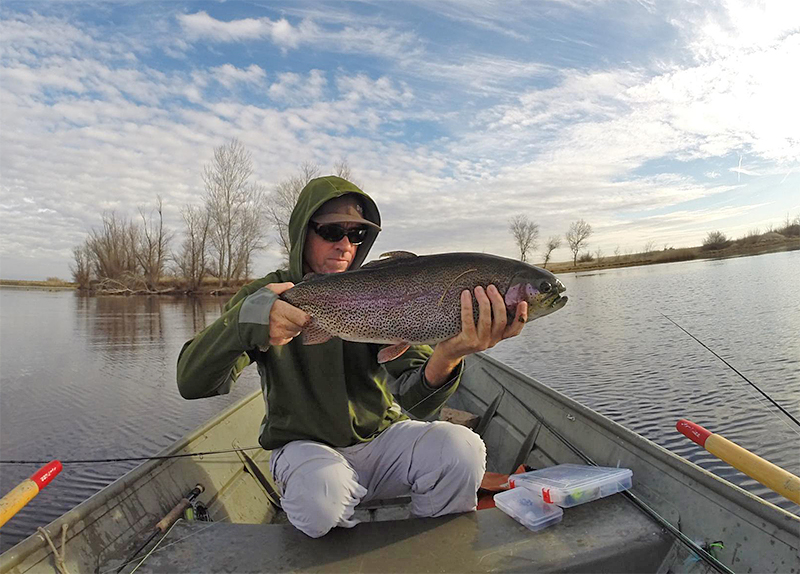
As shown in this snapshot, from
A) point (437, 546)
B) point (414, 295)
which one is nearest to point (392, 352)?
point (414, 295)

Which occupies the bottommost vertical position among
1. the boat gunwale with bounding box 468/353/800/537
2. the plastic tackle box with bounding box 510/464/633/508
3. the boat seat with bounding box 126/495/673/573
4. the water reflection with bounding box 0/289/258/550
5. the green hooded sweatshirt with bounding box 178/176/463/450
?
the water reflection with bounding box 0/289/258/550

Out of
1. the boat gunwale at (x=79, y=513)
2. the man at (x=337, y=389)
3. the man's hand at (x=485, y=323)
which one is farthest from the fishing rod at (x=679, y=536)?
the boat gunwale at (x=79, y=513)

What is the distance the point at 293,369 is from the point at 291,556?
3.20 ft

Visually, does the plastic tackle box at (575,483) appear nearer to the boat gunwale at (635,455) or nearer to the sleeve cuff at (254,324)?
the boat gunwale at (635,455)

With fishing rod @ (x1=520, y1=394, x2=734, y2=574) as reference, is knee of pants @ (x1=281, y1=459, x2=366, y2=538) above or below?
above

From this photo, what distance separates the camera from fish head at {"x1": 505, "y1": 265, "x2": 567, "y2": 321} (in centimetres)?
261

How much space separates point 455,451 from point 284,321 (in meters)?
1.16

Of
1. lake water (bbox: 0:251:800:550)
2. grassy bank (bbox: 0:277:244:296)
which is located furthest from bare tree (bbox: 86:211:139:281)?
lake water (bbox: 0:251:800:550)

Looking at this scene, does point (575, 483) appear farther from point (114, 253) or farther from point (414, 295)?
point (114, 253)

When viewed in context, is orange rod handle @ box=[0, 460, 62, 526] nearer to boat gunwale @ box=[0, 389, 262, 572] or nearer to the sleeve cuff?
boat gunwale @ box=[0, 389, 262, 572]

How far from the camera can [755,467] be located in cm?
223

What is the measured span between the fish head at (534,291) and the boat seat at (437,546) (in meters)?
1.10

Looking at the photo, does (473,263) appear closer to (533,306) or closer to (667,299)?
(533,306)

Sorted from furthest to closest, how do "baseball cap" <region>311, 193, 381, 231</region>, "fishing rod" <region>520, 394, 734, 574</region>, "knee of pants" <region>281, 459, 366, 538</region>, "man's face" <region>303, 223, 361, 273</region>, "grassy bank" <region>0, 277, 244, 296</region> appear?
"grassy bank" <region>0, 277, 244, 296</region> → "man's face" <region>303, 223, 361, 273</region> → "baseball cap" <region>311, 193, 381, 231</region> → "knee of pants" <region>281, 459, 366, 538</region> → "fishing rod" <region>520, 394, 734, 574</region>
